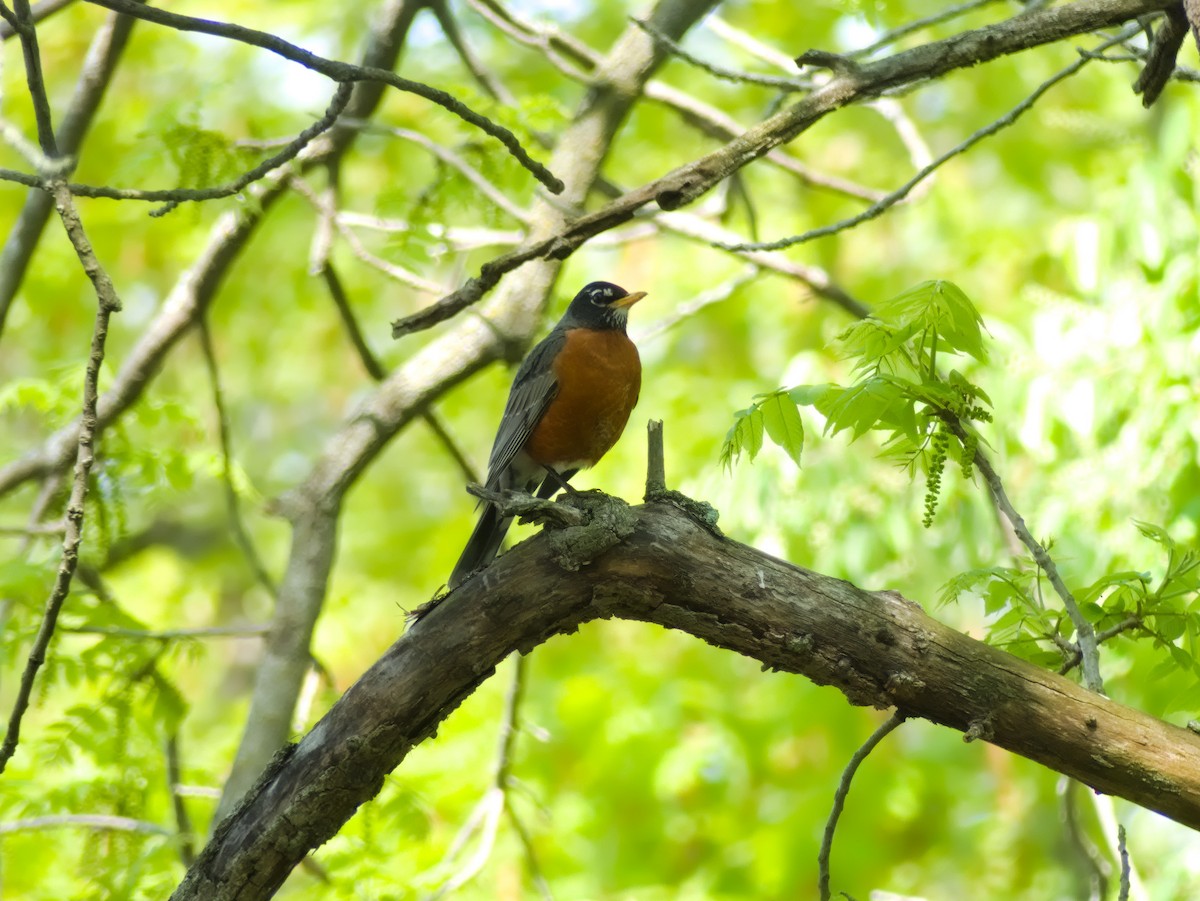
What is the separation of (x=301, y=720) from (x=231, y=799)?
710mm

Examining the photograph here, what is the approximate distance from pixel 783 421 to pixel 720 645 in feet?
1.87

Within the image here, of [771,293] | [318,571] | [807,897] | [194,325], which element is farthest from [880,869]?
[194,325]

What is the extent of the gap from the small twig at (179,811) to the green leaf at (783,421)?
2.85m

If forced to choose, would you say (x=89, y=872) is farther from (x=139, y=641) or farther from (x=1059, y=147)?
(x=1059, y=147)

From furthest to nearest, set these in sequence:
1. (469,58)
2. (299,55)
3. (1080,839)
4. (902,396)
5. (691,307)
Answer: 1. (691,307)
2. (469,58)
3. (1080,839)
4. (902,396)
5. (299,55)

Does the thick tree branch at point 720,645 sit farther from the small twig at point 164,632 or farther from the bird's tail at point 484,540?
the small twig at point 164,632

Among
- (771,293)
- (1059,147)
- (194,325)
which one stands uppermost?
(1059,147)

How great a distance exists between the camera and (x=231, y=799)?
3961mm

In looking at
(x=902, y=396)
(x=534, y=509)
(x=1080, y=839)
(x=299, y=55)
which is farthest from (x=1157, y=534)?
(x=299, y=55)

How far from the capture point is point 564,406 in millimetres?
4727

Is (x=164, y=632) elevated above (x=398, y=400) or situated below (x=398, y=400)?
below

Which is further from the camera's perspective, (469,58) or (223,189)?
(469,58)

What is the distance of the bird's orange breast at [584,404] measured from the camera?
474 centimetres

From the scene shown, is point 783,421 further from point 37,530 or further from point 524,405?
point 37,530
